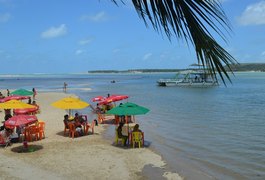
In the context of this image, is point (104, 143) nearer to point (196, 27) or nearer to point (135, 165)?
point (135, 165)

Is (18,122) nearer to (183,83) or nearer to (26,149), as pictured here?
(26,149)

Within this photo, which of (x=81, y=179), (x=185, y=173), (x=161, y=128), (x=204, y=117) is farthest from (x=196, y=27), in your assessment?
(x=204, y=117)

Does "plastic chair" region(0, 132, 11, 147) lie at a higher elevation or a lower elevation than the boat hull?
lower

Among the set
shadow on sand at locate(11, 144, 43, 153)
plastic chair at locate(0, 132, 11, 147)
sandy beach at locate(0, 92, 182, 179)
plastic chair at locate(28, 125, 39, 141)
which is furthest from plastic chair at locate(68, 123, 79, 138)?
plastic chair at locate(0, 132, 11, 147)

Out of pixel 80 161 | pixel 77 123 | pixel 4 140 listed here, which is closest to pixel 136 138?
pixel 80 161

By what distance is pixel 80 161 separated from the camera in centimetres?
1016

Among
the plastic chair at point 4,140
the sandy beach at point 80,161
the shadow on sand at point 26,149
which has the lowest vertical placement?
the sandy beach at point 80,161

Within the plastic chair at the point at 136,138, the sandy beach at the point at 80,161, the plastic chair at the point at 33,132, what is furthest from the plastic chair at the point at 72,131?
the plastic chair at the point at 136,138

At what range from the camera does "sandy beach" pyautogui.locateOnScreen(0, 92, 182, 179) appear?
891 centimetres

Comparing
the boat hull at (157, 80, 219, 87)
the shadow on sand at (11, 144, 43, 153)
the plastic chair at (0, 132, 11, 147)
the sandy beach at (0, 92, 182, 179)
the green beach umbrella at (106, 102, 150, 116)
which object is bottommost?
the sandy beach at (0, 92, 182, 179)

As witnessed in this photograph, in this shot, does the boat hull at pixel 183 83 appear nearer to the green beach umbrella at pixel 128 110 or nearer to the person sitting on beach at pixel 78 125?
→ the person sitting on beach at pixel 78 125

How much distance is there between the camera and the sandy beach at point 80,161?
29.2 ft

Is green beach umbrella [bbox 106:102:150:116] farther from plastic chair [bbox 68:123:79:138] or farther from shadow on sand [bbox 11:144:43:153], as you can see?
shadow on sand [bbox 11:144:43:153]

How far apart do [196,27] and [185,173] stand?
8.63 meters
